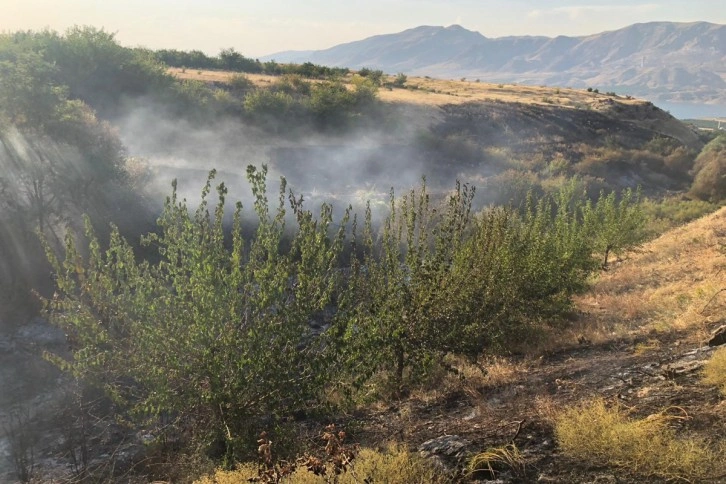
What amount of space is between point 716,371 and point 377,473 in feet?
12.0

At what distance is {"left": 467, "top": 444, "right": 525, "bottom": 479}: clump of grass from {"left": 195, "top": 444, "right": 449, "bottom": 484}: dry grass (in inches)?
11.8

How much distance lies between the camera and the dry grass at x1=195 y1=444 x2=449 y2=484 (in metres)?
3.95

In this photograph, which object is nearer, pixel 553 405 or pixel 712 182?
pixel 553 405

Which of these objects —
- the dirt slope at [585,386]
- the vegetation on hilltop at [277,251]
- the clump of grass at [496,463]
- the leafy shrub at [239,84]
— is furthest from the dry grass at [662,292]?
the leafy shrub at [239,84]

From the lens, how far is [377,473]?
13.3 feet

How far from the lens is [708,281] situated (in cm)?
1097

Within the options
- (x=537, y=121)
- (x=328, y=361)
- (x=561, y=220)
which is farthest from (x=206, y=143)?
(x=537, y=121)

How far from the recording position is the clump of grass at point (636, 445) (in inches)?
144

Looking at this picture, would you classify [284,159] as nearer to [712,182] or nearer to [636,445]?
[636,445]

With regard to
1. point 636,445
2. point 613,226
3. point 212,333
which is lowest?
point 613,226

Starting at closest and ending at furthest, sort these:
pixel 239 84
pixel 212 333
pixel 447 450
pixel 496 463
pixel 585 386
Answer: pixel 496 463 < pixel 447 450 < pixel 212 333 < pixel 585 386 < pixel 239 84

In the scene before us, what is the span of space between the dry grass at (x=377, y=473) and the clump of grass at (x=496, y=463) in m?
0.30

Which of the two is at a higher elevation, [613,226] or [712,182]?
[613,226]

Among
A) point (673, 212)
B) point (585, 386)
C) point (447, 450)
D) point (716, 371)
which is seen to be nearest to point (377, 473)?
point (447, 450)
